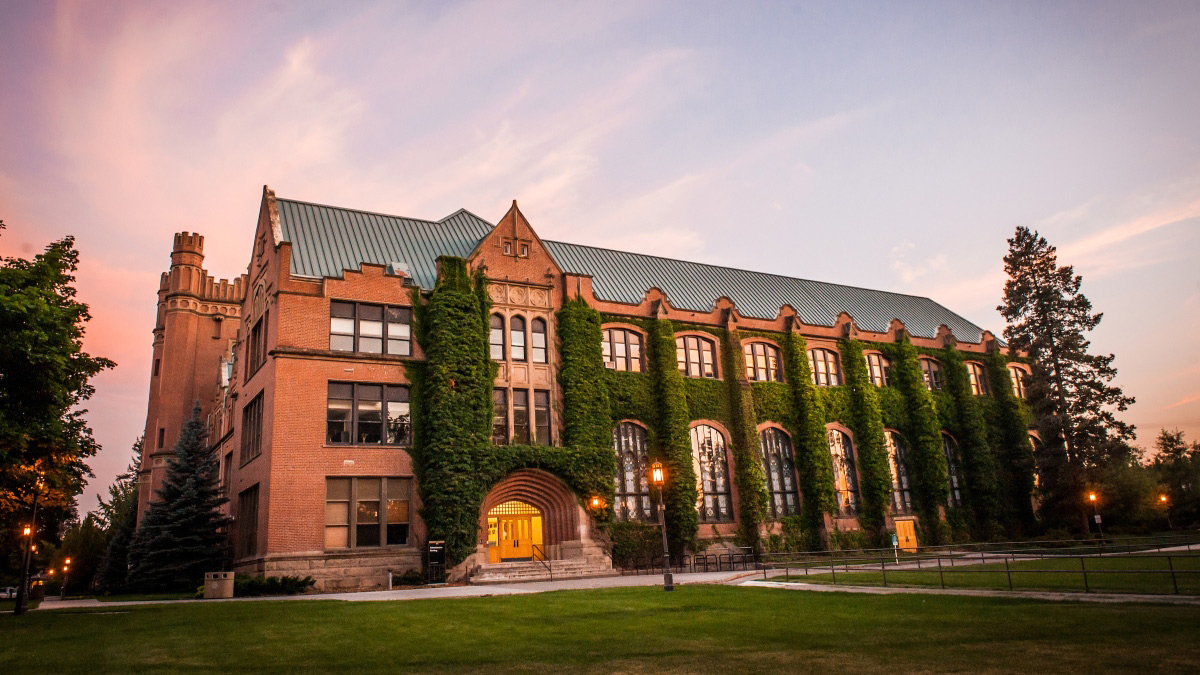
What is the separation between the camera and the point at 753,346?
143ft

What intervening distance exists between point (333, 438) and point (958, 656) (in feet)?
85.4

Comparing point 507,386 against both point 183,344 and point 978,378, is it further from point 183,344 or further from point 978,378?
point 978,378

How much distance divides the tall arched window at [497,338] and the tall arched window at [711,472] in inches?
428

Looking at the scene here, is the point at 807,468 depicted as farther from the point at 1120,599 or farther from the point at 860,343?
the point at 1120,599

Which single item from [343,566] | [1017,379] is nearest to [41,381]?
[343,566]

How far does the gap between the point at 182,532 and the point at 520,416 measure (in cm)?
1597

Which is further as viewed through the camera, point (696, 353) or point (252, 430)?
point (696, 353)

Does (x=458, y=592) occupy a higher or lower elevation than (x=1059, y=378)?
lower

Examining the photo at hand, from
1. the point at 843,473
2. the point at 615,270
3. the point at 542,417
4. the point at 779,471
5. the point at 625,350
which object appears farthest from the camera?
the point at 615,270

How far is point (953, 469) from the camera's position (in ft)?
157

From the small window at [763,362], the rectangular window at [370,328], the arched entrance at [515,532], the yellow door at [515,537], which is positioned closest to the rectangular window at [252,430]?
the rectangular window at [370,328]

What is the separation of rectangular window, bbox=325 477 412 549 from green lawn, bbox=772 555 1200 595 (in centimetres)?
1470

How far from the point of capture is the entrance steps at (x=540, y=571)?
99.7 ft

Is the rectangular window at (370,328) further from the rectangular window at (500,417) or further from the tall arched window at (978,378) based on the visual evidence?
the tall arched window at (978,378)
